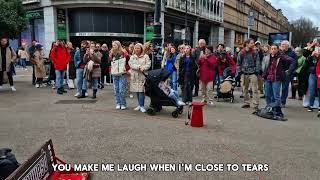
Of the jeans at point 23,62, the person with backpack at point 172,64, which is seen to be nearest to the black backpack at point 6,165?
the person with backpack at point 172,64

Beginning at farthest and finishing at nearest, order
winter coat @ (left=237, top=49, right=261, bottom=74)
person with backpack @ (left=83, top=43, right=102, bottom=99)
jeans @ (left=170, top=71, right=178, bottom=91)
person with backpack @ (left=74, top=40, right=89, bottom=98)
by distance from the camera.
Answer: jeans @ (left=170, top=71, right=178, bottom=91) → person with backpack @ (left=74, top=40, right=89, bottom=98) → person with backpack @ (left=83, top=43, right=102, bottom=99) → winter coat @ (left=237, top=49, right=261, bottom=74)

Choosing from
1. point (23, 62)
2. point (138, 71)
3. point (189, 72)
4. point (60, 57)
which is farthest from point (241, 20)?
point (138, 71)

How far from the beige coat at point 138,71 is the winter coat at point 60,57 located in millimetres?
4206

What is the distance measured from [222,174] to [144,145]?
1.68 metres

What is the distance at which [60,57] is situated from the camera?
40.0 ft

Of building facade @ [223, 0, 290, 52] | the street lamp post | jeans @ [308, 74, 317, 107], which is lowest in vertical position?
jeans @ [308, 74, 317, 107]

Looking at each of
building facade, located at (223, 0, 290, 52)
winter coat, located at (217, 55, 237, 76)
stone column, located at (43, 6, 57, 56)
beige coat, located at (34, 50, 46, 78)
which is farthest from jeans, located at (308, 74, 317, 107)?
building facade, located at (223, 0, 290, 52)

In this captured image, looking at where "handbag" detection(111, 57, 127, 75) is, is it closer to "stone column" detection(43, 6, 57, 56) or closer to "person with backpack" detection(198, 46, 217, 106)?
"person with backpack" detection(198, 46, 217, 106)

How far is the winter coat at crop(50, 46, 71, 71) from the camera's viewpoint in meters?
12.1

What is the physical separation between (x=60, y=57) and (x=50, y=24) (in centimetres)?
1928

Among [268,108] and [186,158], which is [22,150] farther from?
[268,108]

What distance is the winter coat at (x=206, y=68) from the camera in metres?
10.5

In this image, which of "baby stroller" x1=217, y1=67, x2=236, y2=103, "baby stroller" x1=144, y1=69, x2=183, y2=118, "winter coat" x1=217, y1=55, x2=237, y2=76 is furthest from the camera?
"winter coat" x1=217, y1=55, x2=237, y2=76

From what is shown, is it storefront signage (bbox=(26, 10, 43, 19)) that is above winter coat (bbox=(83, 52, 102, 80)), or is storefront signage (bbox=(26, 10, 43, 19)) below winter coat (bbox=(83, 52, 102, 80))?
above
